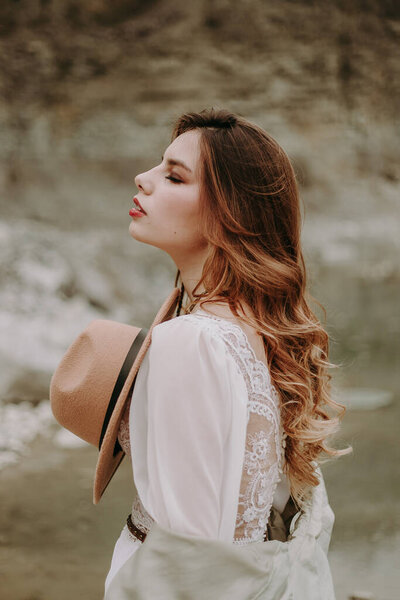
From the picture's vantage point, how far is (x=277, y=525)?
1.02 meters

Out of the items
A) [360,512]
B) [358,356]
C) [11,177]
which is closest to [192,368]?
[360,512]

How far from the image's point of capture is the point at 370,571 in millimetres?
2461

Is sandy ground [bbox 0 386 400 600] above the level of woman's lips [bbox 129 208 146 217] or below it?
below

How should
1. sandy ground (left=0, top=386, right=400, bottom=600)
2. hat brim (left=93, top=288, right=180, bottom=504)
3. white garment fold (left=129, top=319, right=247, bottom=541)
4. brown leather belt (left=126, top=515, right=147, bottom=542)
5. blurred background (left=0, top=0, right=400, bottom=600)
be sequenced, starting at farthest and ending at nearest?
blurred background (left=0, top=0, right=400, bottom=600)
sandy ground (left=0, top=386, right=400, bottom=600)
brown leather belt (left=126, top=515, right=147, bottom=542)
hat brim (left=93, top=288, right=180, bottom=504)
white garment fold (left=129, top=319, right=247, bottom=541)

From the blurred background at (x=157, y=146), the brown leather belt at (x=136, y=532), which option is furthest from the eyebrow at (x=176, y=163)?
the blurred background at (x=157, y=146)

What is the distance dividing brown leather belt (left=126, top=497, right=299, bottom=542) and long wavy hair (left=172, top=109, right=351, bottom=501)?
0.03m

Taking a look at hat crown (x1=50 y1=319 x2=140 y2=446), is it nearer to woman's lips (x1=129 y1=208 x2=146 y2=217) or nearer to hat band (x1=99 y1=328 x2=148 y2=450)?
hat band (x1=99 y1=328 x2=148 y2=450)

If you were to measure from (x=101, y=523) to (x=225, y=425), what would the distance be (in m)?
2.12

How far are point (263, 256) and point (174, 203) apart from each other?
165 mm

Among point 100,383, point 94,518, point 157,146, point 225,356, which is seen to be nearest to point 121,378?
point 100,383

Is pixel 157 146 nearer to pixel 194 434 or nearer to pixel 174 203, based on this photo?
pixel 174 203

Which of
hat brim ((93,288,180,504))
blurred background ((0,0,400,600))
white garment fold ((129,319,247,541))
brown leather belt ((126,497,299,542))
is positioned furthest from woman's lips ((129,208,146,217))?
blurred background ((0,0,400,600))

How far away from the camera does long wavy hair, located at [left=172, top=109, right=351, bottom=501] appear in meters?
0.96

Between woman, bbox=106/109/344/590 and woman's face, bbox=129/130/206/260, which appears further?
woman's face, bbox=129/130/206/260
